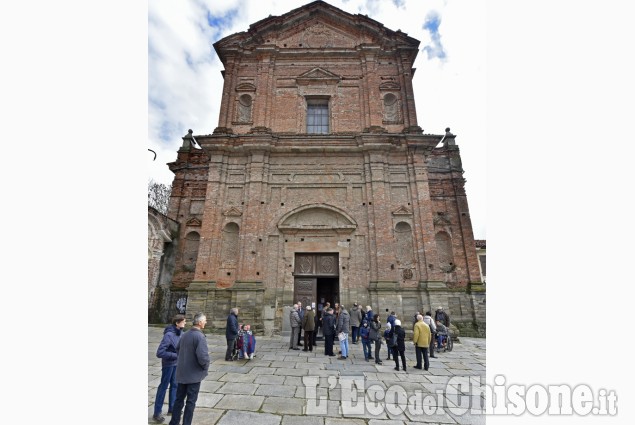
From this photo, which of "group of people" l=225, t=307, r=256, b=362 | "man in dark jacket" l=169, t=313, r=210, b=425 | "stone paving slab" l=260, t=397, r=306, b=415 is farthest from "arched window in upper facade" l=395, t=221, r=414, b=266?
"man in dark jacket" l=169, t=313, r=210, b=425

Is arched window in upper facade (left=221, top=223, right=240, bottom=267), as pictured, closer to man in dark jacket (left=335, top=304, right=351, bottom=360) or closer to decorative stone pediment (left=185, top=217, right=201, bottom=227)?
decorative stone pediment (left=185, top=217, right=201, bottom=227)

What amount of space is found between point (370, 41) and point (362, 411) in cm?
1652

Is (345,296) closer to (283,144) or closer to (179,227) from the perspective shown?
(283,144)

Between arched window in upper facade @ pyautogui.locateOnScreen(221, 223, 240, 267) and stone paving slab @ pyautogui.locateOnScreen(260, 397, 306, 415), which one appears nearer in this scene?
stone paving slab @ pyautogui.locateOnScreen(260, 397, 306, 415)

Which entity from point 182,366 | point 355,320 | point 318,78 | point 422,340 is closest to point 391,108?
point 318,78

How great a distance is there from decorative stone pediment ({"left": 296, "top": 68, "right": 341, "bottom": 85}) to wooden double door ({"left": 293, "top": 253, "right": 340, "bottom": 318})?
8562mm

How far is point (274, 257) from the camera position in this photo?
12.2 metres

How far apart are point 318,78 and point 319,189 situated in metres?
5.98

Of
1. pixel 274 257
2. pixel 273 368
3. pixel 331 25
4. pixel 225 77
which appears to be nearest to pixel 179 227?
pixel 274 257

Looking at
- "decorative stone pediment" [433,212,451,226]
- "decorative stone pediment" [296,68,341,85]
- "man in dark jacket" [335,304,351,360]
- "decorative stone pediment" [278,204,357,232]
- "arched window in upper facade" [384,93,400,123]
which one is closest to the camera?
"man in dark jacket" [335,304,351,360]

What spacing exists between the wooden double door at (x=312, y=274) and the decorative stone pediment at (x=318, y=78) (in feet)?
28.1

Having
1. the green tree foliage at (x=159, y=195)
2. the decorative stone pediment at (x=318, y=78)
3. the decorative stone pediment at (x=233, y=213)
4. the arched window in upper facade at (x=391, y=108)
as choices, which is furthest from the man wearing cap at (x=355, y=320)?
the green tree foliage at (x=159, y=195)

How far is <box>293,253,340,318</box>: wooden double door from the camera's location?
11.9 m

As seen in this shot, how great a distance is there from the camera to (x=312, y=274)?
12.2 metres
